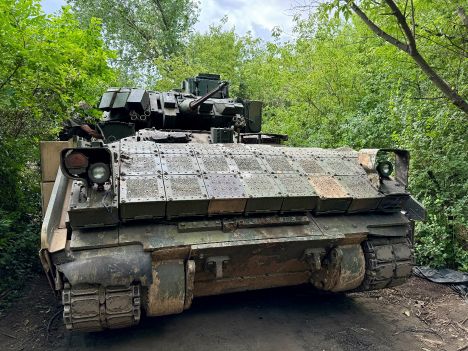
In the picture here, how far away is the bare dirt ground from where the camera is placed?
4.15m

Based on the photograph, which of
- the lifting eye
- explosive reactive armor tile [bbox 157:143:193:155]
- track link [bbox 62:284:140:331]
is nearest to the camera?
track link [bbox 62:284:140:331]

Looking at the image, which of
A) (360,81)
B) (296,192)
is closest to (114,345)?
(296,192)

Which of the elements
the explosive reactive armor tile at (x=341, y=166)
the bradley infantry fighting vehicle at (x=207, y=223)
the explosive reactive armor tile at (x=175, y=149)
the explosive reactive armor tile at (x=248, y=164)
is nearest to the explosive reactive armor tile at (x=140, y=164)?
the bradley infantry fighting vehicle at (x=207, y=223)

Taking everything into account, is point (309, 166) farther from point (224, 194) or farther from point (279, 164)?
point (224, 194)

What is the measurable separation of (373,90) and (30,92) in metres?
10.3

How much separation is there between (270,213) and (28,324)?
10.1ft

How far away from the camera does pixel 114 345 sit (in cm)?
404

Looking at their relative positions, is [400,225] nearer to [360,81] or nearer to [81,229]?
[81,229]

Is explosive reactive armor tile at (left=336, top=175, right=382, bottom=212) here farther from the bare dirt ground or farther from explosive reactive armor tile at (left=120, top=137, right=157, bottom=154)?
explosive reactive armor tile at (left=120, top=137, right=157, bottom=154)

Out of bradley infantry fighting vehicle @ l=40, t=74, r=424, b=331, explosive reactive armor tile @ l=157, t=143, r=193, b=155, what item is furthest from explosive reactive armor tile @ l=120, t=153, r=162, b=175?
explosive reactive armor tile @ l=157, t=143, r=193, b=155

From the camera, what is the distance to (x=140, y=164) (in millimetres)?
3945

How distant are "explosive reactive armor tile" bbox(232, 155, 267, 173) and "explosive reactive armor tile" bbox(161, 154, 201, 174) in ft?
1.52

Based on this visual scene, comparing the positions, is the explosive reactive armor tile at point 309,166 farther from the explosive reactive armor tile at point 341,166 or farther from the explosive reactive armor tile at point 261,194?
the explosive reactive armor tile at point 261,194

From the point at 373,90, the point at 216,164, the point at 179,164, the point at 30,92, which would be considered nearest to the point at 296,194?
the point at 216,164
